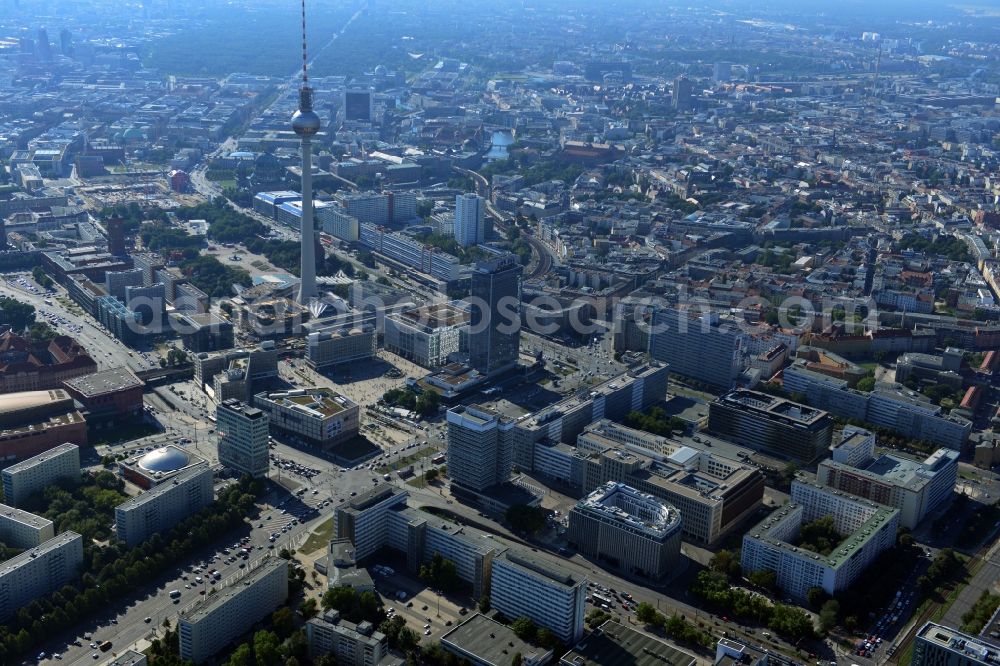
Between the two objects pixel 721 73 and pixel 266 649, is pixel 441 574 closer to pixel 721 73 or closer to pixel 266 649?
pixel 266 649

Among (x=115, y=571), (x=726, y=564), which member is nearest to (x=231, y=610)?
(x=115, y=571)

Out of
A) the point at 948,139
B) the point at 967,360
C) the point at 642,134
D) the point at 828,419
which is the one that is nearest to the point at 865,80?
the point at 948,139

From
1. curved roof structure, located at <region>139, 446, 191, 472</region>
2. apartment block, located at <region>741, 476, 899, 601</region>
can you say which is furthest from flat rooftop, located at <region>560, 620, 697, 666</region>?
curved roof structure, located at <region>139, 446, 191, 472</region>

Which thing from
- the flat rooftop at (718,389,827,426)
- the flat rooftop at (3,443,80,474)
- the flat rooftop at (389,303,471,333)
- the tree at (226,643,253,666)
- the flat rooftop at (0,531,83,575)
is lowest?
the tree at (226,643,253,666)

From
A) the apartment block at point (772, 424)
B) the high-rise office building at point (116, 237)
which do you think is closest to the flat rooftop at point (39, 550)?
the apartment block at point (772, 424)

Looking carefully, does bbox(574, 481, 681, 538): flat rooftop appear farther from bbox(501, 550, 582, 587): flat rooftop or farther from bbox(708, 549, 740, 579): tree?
bbox(501, 550, 582, 587): flat rooftop

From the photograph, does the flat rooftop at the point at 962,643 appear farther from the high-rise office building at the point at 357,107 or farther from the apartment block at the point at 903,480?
the high-rise office building at the point at 357,107
